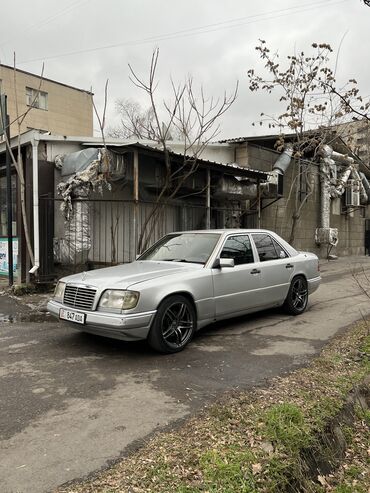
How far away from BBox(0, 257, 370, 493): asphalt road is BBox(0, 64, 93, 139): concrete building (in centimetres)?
2502

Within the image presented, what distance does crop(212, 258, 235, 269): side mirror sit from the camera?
5.59m

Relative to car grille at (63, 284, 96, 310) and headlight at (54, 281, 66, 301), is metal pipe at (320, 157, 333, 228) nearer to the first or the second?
headlight at (54, 281, 66, 301)

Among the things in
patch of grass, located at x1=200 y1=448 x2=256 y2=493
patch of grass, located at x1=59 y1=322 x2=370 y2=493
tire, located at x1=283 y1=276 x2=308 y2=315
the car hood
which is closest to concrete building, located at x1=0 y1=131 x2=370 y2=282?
tire, located at x1=283 y1=276 x2=308 y2=315

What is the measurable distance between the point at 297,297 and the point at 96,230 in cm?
518

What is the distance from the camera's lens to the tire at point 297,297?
7.21 m

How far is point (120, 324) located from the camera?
4625 millimetres

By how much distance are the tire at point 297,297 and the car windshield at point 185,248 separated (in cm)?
186

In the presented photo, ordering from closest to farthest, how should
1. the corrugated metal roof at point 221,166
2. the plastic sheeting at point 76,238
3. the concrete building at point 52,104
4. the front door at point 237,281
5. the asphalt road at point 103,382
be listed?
the asphalt road at point 103,382 → the front door at point 237,281 → the corrugated metal roof at point 221,166 → the plastic sheeting at point 76,238 → the concrete building at point 52,104

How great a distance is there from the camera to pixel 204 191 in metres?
12.0

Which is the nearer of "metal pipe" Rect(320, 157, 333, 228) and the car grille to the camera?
the car grille

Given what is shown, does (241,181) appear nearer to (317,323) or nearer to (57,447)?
(317,323)

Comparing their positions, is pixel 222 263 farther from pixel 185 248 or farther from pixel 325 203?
pixel 325 203

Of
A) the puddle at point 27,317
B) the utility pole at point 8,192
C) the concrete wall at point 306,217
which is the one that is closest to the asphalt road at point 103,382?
the puddle at point 27,317

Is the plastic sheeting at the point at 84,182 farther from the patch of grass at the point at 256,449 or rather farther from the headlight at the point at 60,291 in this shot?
the patch of grass at the point at 256,449
